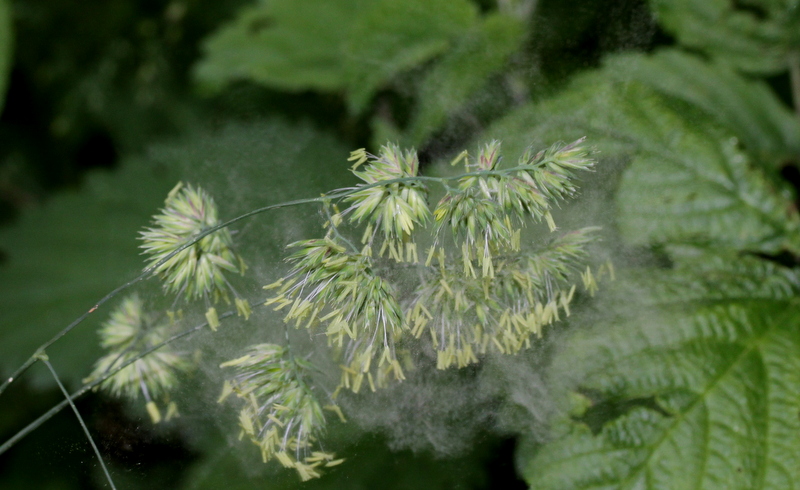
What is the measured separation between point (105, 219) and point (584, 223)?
9.27 feet

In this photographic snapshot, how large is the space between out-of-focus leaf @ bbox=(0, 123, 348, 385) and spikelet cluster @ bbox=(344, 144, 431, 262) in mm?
397

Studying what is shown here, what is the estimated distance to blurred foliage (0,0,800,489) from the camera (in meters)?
1.52

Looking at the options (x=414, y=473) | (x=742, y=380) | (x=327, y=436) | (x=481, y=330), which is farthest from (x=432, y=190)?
(x=742, y=380)

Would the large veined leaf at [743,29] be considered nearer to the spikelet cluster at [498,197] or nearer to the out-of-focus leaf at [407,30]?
the out-of-focus leaf at [407,30]

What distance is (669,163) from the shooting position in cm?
190

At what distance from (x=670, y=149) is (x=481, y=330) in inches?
37.8

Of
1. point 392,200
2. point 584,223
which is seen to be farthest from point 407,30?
point 392,200

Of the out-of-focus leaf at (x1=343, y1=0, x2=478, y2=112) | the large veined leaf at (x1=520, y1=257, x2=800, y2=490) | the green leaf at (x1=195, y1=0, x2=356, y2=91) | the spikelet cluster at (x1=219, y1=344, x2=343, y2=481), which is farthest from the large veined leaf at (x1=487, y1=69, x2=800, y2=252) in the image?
the green leaf at (x1=195, y1=0, x2=356, y2=91)

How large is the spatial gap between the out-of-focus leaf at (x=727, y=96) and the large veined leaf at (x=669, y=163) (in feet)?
0.31

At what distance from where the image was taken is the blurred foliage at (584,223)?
1519mm

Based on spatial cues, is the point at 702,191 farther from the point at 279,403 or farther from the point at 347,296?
the point at 279,403

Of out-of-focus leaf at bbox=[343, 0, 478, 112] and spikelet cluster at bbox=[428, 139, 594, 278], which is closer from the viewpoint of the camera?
spikelet cluster at bbox=[428, 139, 594, 278]

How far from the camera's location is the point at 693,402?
1597 millimetres

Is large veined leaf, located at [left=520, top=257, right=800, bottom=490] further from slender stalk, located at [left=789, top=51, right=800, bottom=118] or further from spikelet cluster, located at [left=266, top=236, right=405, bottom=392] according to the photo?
slender stalk, located at [left=789, top=51, right=800, bottom=118]
